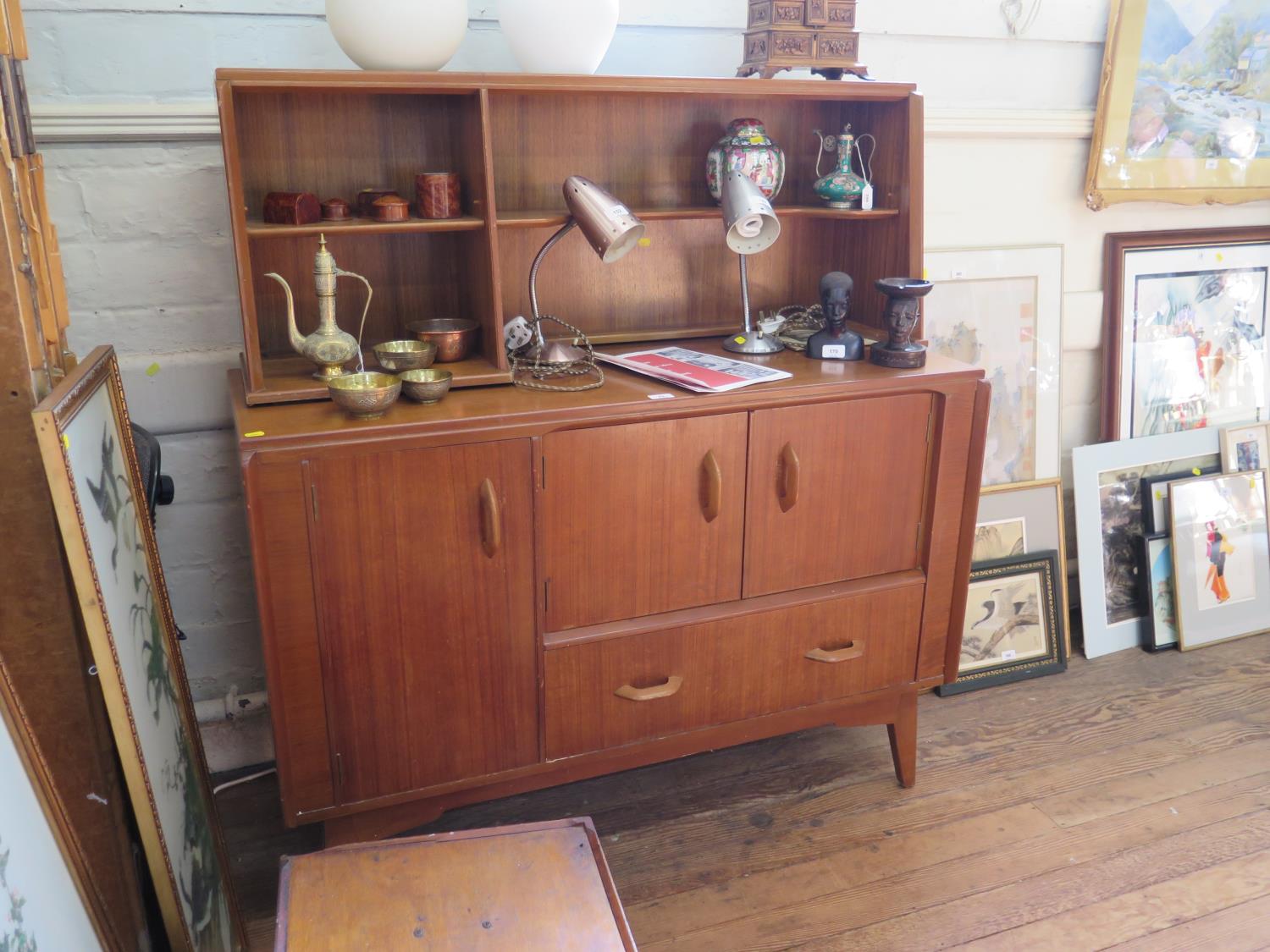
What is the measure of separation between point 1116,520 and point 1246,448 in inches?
19.6

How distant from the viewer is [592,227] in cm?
194

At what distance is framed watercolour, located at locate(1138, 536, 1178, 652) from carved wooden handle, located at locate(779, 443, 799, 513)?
1480 millimetres

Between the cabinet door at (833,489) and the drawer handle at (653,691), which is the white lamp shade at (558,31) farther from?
the drawer handle at (653,691)

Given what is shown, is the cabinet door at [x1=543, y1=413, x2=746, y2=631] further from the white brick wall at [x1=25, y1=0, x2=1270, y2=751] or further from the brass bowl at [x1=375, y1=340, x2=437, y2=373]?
the white brick wall at [x1=25, y1=0, x2=1270, y2=751]

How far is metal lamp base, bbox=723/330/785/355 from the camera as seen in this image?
86.4 inches

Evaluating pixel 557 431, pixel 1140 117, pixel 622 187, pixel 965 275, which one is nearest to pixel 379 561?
pixel 557 431

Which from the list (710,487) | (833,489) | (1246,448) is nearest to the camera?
(710,487)

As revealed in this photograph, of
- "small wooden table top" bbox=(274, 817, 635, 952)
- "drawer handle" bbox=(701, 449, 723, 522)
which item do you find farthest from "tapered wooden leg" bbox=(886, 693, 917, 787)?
"small wooden table top" bbox=(274, 817, 635, 952)

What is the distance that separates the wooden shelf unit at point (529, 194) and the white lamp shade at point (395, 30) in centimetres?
7

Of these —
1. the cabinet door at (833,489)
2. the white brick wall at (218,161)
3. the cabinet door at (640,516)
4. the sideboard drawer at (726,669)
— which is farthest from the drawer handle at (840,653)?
the white brick wall at (218,161)

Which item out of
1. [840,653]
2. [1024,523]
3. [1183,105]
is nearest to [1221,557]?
[1024,523]

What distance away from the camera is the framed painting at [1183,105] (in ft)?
8.93

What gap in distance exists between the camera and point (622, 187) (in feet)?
7.42

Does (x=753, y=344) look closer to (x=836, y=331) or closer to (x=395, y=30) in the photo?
(x=836, y=331)
